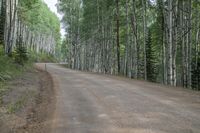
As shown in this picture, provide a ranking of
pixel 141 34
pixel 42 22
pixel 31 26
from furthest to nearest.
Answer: pixel 42 22
pixel 31 26
pixel 141 34

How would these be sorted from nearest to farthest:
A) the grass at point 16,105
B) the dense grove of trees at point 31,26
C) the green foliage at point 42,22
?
the grass at point 16,105 → the dense grove of trees at point 31,26 → the green foliage at point 42,22

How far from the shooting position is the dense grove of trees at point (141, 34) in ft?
78.0

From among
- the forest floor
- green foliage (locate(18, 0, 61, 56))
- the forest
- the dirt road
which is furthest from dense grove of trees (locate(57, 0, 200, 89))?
the forest floor

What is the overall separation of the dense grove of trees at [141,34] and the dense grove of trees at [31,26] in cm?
688

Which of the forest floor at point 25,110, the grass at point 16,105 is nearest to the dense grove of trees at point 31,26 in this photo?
the forest floor at point 25,110

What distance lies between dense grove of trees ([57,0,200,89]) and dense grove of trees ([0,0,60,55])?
22.6ft

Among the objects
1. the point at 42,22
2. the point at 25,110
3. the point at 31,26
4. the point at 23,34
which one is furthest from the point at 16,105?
the point at 42,22

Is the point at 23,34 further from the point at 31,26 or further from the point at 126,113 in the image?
the point at 126,113

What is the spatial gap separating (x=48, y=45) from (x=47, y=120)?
94.2 meters

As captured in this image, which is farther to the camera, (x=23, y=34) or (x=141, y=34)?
(x=23, y=34)

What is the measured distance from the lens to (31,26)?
7406cm

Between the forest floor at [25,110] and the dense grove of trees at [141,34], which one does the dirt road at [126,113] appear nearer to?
the forest floor at [25,110]

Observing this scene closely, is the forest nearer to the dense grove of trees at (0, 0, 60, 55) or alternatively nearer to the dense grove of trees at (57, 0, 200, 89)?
the dense grove of trees at (0, 0, 60, 55)

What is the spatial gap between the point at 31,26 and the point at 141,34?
34.7 m
